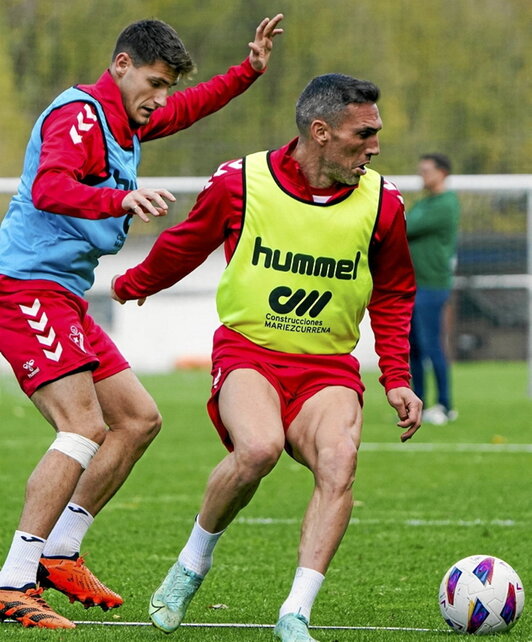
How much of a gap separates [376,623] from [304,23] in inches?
718

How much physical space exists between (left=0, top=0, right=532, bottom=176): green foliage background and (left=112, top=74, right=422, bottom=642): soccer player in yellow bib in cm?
1507

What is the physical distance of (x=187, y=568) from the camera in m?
4.90

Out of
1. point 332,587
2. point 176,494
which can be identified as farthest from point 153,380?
point 332,587

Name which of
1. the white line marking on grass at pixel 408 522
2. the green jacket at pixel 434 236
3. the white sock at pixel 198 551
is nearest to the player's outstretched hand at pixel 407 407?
the white sock at pixel 198 551

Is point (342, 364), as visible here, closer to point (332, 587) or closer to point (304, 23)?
point (332, 587)

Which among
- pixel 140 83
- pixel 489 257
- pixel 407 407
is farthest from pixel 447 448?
pixel 489 257

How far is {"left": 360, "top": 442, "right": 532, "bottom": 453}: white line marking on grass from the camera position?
1100cm

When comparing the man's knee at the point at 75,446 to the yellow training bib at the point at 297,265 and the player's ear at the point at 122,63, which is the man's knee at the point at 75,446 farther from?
the player's ear at the point at 122,63

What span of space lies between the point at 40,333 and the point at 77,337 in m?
0.15

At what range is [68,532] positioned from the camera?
216 inches

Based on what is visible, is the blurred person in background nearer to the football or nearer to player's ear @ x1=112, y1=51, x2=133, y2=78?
player's ear @ x1=112, y1=51, x2=133, y2=78

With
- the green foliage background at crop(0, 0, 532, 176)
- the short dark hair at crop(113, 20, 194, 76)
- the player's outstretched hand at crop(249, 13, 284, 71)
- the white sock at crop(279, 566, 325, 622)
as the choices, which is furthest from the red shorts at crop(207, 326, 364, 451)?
the green foliage background at crop(0, 0, 532, 176)

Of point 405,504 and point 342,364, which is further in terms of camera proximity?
point 405,504

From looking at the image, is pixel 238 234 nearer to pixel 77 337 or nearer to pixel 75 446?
pixel 77 337
